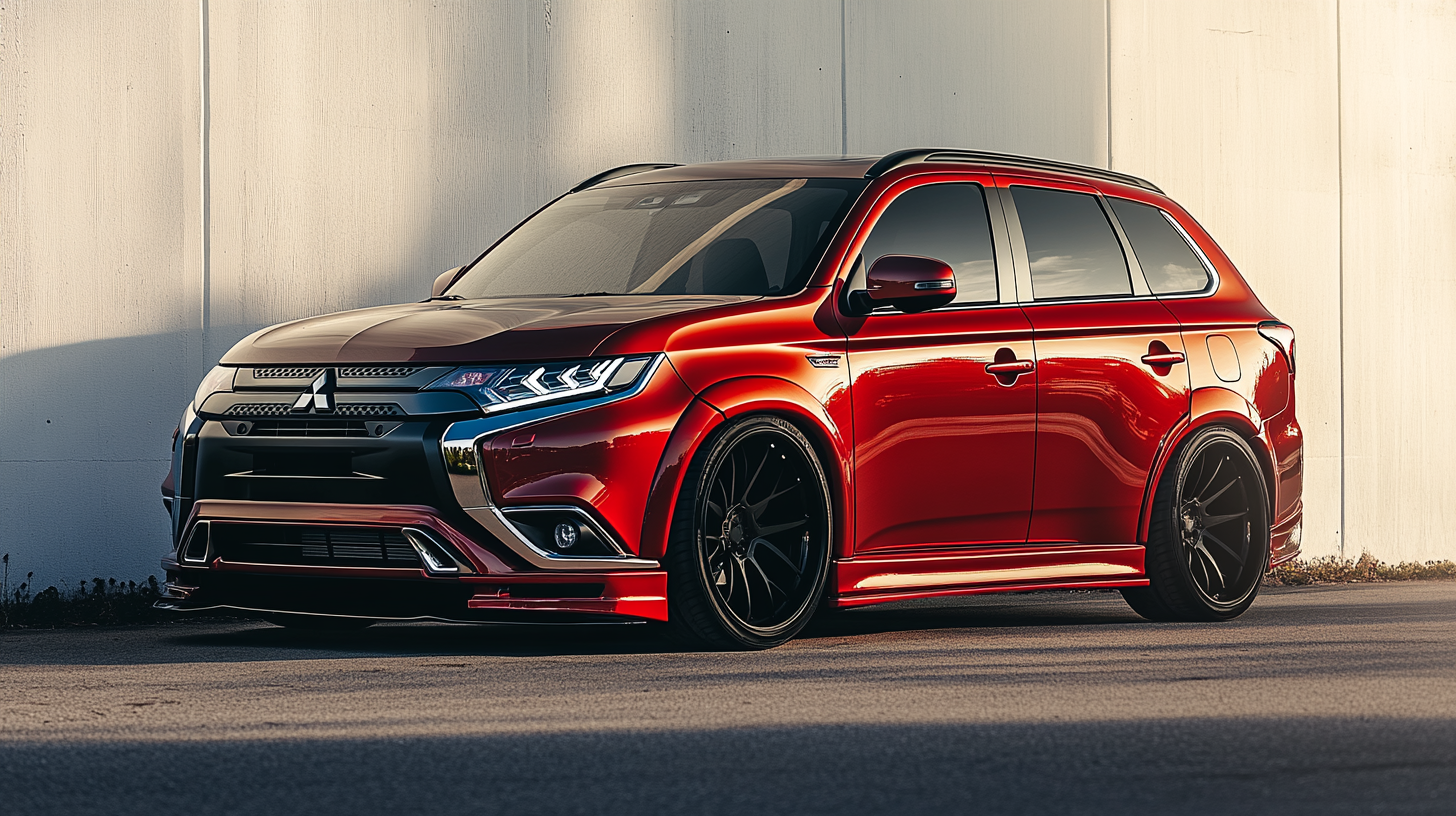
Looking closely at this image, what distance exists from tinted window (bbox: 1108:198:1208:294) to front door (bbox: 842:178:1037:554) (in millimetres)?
964

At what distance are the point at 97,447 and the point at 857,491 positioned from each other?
4.06m

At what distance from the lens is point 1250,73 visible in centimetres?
1413

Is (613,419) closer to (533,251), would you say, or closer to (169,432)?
(533,251)

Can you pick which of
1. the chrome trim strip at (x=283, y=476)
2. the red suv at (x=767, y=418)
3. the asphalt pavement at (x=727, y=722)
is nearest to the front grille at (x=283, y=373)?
the red suv at (x=767, y=418)

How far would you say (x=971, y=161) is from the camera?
28.3ft

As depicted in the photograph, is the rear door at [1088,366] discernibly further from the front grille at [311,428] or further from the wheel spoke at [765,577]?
the front grille at [311,428]

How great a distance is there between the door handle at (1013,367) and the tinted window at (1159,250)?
118 cm

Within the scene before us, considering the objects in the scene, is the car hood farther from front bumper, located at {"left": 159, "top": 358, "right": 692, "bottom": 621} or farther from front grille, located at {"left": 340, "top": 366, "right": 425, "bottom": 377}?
front bumper, located at {"left": 159, "top": 358, "right": 692, "bottom": 621}

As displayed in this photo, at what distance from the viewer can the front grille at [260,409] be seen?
717 centimetres

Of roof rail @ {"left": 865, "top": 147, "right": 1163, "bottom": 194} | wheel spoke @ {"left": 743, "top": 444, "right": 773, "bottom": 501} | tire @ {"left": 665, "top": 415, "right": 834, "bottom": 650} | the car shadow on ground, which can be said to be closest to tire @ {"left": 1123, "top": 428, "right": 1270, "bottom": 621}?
the car shadow on ground

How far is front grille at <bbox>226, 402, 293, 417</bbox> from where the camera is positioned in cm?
717

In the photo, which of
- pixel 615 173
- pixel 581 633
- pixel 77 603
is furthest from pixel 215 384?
pixel 615 173

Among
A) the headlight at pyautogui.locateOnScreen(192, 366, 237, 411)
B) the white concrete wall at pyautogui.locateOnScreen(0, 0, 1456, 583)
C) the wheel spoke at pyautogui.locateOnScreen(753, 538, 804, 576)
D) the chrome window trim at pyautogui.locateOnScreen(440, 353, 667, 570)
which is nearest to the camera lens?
the chrome window trim at pyautogui.locateOnScreen(440, 353, 667, 570)

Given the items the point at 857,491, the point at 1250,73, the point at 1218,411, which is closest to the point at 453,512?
the point at 857,491
